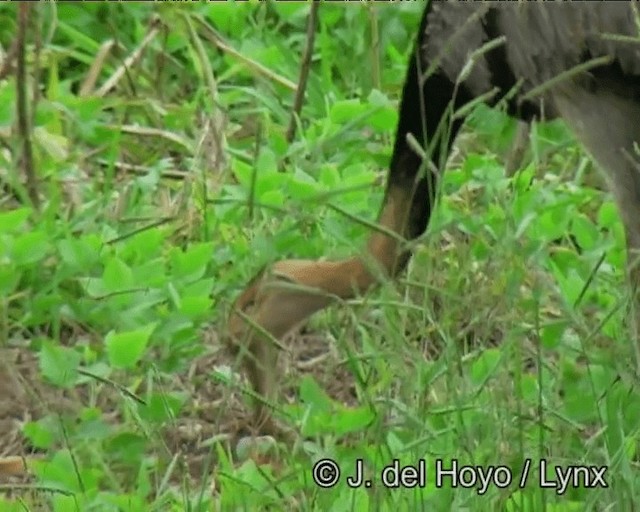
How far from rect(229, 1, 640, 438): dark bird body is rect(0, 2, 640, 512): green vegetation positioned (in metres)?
0.07

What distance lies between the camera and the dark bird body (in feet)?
7.59

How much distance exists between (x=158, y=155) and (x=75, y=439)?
1168 mm

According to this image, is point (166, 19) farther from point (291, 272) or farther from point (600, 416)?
point (600, 416)

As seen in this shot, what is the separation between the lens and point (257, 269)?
287 cm

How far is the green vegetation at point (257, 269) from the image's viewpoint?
7.34ft

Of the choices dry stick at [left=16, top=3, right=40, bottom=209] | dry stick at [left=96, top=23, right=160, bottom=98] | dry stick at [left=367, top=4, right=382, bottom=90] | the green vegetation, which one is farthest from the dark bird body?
dry stick at [left=96, top=23, right=160, bottom=98]

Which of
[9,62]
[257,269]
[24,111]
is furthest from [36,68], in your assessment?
[257,269]

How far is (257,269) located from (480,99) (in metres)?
0.70

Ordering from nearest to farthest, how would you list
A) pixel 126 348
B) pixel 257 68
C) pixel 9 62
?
1. pixel 126 348
2. pixel 9 62
3. pixel 257 68

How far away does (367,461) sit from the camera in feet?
7.49

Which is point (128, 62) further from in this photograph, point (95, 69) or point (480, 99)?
point (480, 99)

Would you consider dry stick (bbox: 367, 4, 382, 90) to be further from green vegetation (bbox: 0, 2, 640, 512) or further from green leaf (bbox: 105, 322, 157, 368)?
green leaf (bbox: 105, 322, 157, 368)

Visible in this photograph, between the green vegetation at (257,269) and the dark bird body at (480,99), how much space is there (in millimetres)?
65

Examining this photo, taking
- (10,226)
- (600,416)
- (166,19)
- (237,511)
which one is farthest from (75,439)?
(166,19)
